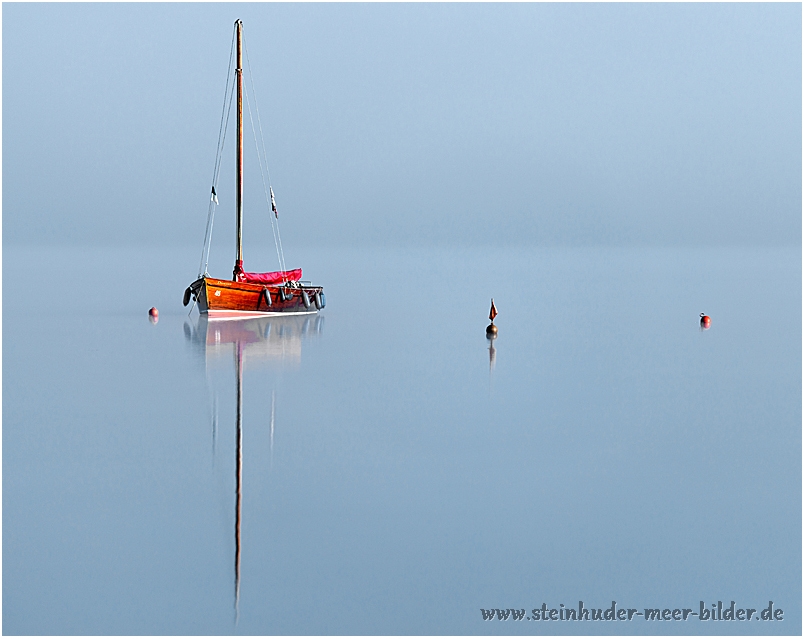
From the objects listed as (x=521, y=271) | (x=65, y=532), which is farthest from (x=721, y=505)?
(x=521, y=271)

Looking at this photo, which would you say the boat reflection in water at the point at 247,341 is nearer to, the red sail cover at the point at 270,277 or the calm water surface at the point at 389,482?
the calm water surface at the point at 389,482

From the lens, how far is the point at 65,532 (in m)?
12.7

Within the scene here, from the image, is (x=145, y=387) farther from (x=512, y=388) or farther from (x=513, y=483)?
(x=513, y=483)

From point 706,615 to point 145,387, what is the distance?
1359 cm

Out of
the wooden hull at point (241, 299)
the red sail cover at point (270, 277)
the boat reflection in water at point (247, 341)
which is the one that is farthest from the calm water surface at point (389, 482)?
the red sail cover at point (270, 277)

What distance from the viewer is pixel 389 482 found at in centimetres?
1496

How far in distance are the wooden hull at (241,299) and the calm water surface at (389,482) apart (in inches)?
99.5

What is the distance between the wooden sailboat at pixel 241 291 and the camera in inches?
1299

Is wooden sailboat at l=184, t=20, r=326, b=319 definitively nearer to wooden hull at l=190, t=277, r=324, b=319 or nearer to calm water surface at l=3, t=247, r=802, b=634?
wooden hull at l=190, t=277, r=324, b=319

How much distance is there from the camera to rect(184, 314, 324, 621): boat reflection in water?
74.0ft

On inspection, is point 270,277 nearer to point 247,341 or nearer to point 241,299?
point 241,299

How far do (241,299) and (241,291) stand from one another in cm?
27

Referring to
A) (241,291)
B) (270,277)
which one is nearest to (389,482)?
(241,291)

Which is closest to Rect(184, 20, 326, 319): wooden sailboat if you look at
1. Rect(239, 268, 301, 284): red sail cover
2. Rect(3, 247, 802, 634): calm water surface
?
Rect(239, 268, 301, 284): red sail cover
